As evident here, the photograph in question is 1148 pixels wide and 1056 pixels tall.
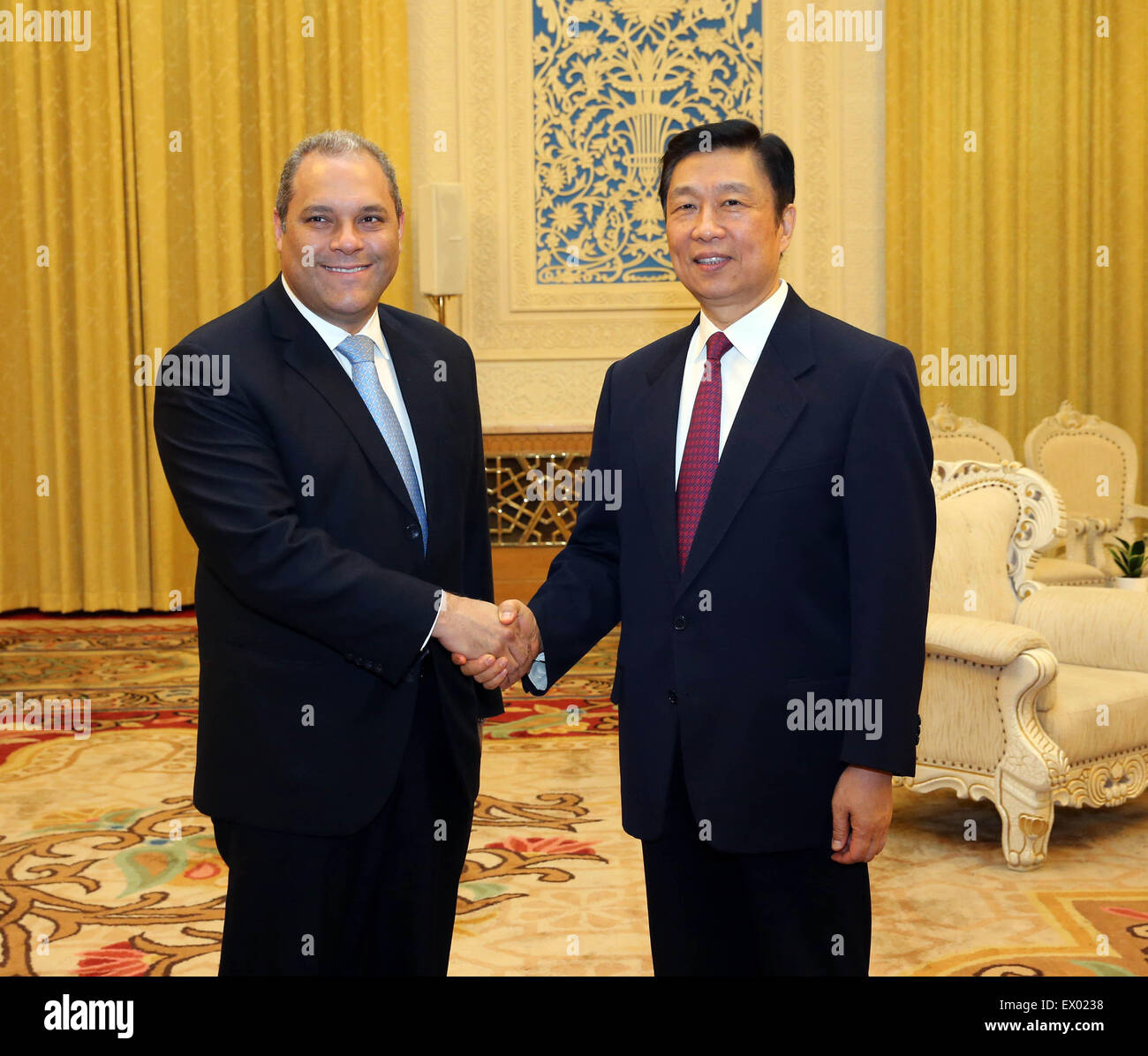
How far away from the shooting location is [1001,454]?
6.51 meters

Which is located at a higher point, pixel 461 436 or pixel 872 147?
pixel 872 147

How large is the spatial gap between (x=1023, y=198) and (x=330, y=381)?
6.59 m

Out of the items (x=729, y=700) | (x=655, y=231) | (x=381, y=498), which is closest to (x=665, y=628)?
(x=729, y=700)

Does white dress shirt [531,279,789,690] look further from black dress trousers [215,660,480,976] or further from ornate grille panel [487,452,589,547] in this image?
ornate grille panel [487,452,589,547]

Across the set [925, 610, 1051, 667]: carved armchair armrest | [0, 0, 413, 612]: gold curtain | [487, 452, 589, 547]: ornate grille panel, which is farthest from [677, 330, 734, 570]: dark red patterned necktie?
[0, 0, 413, 612]: gold curtain

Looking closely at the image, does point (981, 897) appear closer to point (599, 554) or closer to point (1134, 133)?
point (599, 554)

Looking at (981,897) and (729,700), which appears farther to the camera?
(981,897)

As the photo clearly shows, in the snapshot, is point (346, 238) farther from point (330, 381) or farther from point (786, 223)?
point (786, 223)

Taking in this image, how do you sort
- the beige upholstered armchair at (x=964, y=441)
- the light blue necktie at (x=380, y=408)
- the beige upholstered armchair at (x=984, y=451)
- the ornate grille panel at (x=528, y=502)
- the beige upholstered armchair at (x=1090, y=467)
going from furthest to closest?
the ornate grille panel at (x=528, y=502) → the beige upholstered armchair at (x=1090, y=467) → the beige upholstered armchair at (x=964, y=441) → the beige upholstered armchair at (x=984, y=451) → the light blue necktie at (x=380, y=408)

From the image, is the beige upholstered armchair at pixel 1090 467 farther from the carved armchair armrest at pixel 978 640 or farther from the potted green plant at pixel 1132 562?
the carved armchair armrest at pixel 978 640

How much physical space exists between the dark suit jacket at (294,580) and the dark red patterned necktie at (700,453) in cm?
40

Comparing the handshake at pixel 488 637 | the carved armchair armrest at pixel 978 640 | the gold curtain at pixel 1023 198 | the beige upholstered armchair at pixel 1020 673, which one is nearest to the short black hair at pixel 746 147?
the handshake at pixel 488 637

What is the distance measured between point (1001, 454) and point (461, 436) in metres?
5.13

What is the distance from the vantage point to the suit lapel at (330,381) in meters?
1.85
